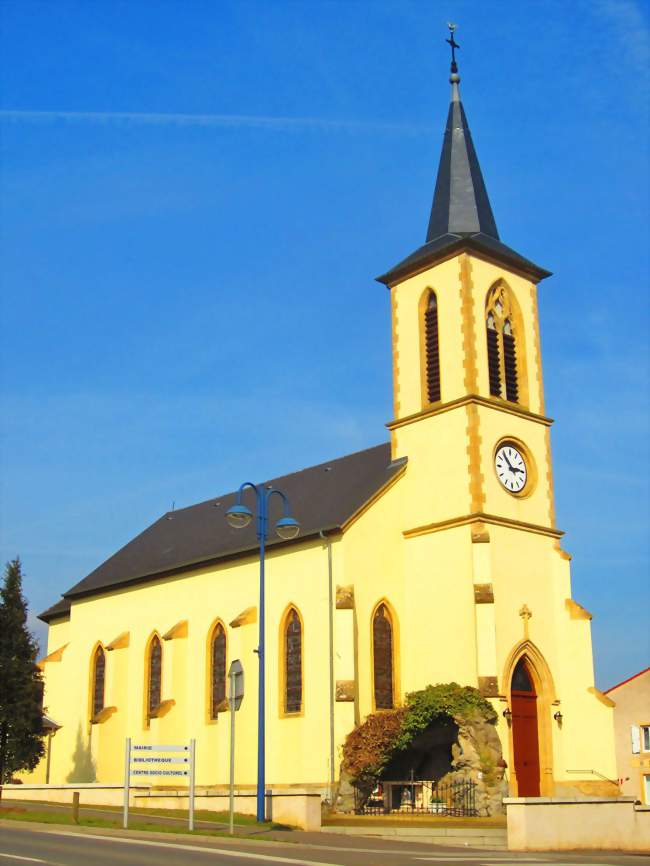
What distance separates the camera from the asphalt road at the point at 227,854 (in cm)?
1501

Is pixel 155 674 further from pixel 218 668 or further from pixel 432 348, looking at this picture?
pixel 432 348

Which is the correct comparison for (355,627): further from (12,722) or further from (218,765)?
(12,722)

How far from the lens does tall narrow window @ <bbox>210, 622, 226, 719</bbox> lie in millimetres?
35125

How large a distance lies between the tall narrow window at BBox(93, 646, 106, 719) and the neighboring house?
22.4 metres

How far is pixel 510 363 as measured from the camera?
3422 centimetres

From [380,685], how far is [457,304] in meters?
11.8

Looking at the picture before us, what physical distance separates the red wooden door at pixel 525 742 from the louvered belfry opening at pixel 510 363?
9.27 meters

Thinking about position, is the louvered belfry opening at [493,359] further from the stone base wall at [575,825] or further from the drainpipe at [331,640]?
the stone base wall at [575,825]

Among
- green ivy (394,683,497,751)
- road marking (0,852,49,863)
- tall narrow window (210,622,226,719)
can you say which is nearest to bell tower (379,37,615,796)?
green ivy (394,683,497,751)

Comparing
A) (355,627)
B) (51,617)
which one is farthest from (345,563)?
(51,617)

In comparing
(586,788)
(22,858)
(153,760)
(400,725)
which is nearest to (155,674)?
(400,725)

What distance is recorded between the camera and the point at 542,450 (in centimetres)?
3375

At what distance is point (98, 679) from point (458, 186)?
2292 centimetres

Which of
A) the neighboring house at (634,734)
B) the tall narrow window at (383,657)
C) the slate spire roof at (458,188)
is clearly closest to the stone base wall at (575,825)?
the tall narrow window at (383,657)
